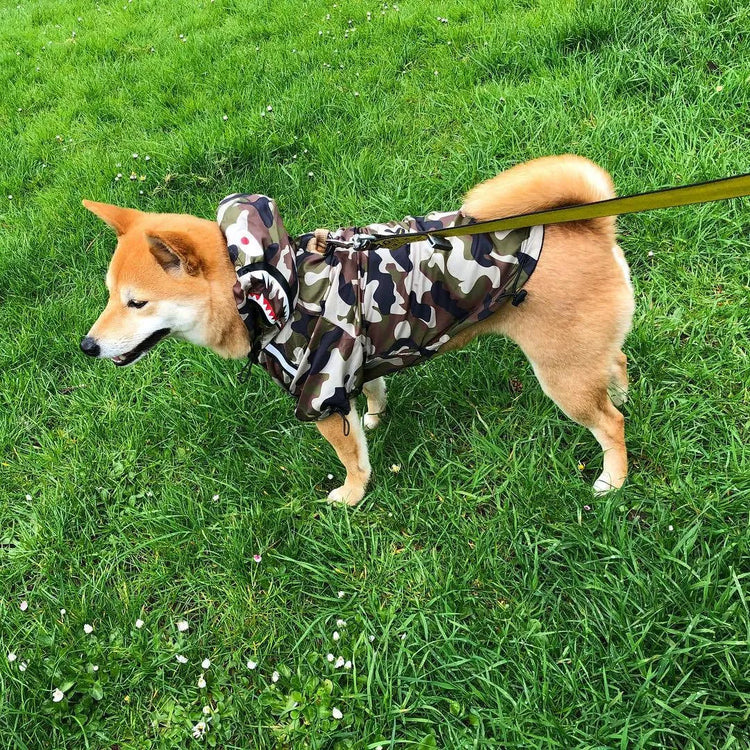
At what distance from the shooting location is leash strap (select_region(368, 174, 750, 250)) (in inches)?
48.3

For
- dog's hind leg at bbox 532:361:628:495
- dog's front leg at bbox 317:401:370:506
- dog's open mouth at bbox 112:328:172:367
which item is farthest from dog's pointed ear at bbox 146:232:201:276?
dog's hind leg at bbox 532:361:628:495

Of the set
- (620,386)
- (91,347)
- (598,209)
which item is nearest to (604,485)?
(620,386)

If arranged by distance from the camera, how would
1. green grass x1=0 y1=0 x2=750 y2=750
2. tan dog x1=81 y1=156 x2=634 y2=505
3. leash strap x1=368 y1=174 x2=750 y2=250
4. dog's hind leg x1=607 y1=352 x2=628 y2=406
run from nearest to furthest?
leash strap x1=368 y1=174 x2=750 y2=250, green grass x1=0 y1=0 x2=750 y2=750, tan dog x1=81 y1=156 x2=634 y2=505, dog's hind leg x1=607 y1=352 x2=628 y2=406

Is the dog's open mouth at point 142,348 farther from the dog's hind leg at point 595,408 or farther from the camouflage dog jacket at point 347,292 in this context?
the dog's hind leg at point 595,408

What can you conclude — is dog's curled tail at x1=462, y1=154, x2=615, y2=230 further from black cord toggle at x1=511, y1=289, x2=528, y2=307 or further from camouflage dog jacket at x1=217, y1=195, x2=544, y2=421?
black cord toggle at x1=511, y1=289, x2=528, y2=307

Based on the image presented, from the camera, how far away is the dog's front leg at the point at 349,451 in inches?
87.6

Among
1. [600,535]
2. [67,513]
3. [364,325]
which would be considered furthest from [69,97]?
[600,535]

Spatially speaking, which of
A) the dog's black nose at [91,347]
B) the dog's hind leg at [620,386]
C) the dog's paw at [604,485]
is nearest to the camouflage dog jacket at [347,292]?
the dog's black nose at [91,347]

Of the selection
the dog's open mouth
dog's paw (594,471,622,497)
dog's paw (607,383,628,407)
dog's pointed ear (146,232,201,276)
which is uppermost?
dog's pointed ear (146,232,201,276)

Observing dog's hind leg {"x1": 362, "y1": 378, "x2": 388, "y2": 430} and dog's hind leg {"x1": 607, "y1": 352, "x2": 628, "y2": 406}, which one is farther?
dog's hind leg {"x1": 362, "y1": 378, "x2": 388, "y2": 430}

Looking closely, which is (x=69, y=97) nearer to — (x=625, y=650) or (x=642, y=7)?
(x=642, y=7)

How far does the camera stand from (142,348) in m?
2.12

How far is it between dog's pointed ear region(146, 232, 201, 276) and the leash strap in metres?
0.61

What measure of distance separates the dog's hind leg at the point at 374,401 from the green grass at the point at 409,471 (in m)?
0.10
